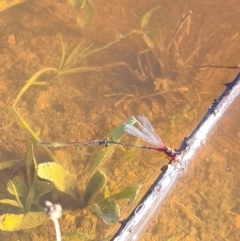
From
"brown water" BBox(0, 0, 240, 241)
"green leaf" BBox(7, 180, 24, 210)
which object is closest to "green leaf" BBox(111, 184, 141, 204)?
"brown water" BBox(0, 0, 240, 241)

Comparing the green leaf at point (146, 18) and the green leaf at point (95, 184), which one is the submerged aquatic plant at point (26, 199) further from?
the green leaf at point (146, 18)

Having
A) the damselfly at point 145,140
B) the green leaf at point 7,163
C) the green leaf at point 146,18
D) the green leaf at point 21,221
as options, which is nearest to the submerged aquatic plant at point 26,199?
the green leaf at point 21,221

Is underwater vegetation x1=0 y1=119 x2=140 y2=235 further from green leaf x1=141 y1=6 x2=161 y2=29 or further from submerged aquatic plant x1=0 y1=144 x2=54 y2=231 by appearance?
green leaf x1=141 y1=6 x2=161 y2=29

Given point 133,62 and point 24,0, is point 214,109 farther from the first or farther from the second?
point 24,0

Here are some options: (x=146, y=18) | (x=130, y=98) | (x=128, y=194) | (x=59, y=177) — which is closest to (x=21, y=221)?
(x=59, y=177)

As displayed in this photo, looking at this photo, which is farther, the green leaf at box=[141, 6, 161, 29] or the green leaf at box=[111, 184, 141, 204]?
the green leaf at box=[141, 6, 161, 29]

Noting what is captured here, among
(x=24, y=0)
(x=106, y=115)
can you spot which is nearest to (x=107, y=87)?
(x=106, y=115)

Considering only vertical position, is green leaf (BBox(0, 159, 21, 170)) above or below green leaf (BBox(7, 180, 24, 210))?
above
